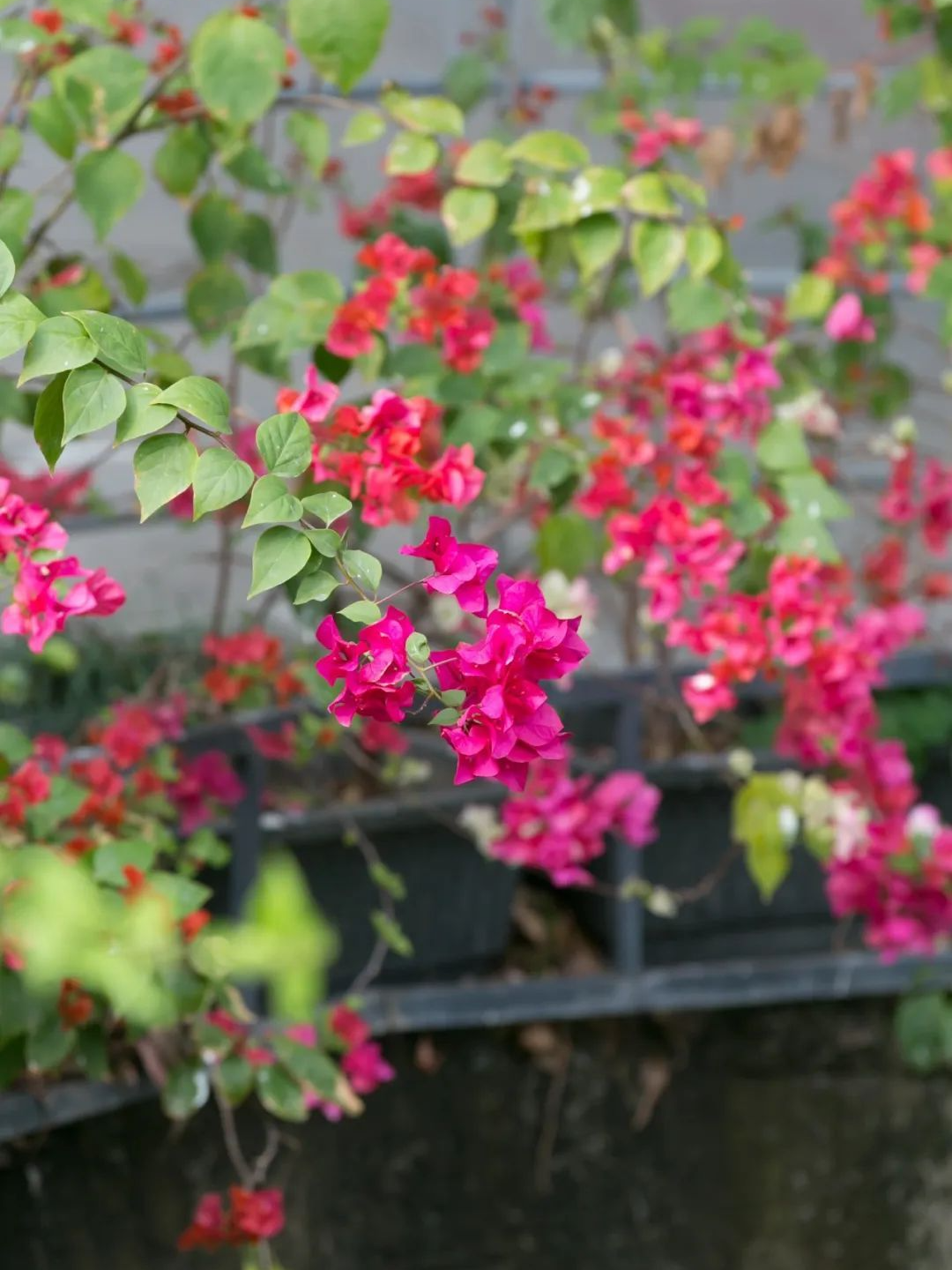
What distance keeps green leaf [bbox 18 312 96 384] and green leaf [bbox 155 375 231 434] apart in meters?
0.03

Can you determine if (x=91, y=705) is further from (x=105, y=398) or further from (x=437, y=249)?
(x=105, y=398)

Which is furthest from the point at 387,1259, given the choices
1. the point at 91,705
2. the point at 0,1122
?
the point at 91,705

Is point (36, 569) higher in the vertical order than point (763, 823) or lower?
higher

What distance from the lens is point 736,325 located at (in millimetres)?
1164

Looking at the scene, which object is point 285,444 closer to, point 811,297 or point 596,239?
point 596,239

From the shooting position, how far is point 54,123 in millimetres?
1005

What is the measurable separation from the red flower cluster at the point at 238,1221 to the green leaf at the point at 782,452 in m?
0.64

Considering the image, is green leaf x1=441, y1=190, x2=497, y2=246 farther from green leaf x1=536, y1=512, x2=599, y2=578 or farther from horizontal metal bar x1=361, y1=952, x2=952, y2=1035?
horizontal metal bar x1=361, y1=952, x2=952, y2=1035

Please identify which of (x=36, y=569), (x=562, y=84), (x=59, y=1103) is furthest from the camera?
(x=562, y=84)

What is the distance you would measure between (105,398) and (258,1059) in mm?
688

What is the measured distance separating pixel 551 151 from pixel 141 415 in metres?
0.53

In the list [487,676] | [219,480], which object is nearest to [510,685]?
[487,676]

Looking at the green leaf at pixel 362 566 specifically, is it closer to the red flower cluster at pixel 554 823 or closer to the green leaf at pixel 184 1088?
the green leaf at pixel 184 1088

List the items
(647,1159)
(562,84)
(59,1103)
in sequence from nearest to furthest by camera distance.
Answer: (59,1103), (647,1159), (562,84)
